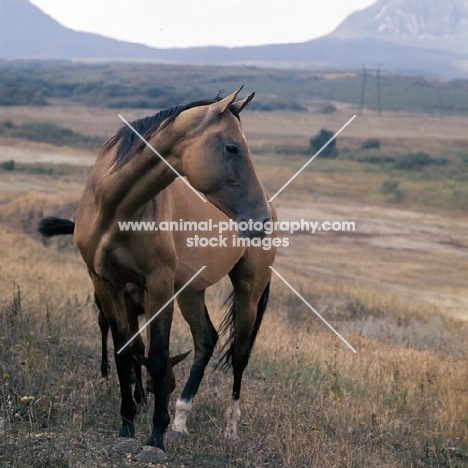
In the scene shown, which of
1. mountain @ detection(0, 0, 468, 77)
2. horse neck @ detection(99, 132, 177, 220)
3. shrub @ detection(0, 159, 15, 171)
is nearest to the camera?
horse neck @ detection(99, 132, 177, 220)

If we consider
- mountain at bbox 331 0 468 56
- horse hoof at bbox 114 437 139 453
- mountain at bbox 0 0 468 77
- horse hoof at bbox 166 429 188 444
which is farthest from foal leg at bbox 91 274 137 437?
mountain at bbox 0 0 468 77

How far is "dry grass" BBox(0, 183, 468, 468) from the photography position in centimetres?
597

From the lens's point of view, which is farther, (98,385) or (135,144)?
(98,385)

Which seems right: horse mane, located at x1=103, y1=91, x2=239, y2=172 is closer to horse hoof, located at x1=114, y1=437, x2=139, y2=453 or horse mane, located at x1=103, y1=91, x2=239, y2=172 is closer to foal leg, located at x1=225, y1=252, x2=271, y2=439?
foal leg, located at x1=225, y1=252, x2=271, y2=439

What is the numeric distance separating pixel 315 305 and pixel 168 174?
10.5 meters

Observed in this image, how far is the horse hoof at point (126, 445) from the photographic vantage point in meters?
5.90

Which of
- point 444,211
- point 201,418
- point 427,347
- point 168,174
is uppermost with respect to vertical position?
point 168,174

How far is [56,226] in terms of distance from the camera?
862 cm

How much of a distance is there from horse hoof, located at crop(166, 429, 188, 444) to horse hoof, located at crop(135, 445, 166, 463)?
0.38 m

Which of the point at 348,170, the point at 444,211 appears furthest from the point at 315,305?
the point at 348,170

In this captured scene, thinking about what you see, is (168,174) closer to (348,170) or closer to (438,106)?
(348,170)

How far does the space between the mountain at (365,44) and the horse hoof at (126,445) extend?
338 ft

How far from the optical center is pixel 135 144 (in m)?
5.80

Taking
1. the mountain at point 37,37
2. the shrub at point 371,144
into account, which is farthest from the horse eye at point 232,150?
the mountain at point 37,37
